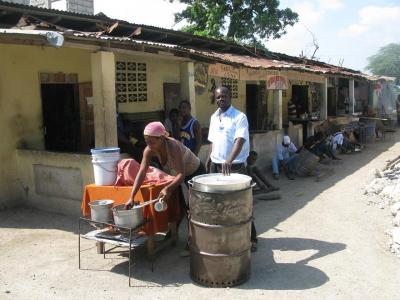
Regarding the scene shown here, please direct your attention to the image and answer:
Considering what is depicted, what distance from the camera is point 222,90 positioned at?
4.73 m

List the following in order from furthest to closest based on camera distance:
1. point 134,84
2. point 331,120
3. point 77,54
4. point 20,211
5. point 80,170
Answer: point 331,120 < point 134,84 < point 77,54 < point 20,211 < point 80,170

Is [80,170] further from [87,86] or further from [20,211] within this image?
[87,86]

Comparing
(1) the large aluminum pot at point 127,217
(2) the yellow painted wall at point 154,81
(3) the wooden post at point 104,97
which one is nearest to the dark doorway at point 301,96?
(2) the yellow painted wall at point 154,81

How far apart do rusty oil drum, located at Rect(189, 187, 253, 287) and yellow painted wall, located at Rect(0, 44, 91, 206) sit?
4254mm

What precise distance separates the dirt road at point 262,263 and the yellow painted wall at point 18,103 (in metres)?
0.57

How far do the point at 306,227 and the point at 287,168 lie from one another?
4.18m

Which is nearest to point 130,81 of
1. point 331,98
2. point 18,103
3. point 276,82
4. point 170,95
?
point 170,95

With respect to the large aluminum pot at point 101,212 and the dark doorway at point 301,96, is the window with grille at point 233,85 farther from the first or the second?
the large aluminum pot at point 101,212

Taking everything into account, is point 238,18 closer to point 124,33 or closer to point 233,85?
point 233,85

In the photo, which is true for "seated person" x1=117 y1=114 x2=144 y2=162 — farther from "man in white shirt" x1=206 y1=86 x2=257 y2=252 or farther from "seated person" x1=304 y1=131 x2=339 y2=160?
"seated person" x1=304 y1=131 x2=339 y2=160

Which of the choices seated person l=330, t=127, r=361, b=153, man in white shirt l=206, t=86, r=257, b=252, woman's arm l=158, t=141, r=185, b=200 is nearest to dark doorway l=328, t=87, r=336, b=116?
seated person l=330, t=127, r=361, b=153

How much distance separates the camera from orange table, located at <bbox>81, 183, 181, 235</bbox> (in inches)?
179

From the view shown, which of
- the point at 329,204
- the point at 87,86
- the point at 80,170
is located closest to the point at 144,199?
the point at 80,170

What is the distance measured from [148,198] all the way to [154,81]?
5613 millimetres
